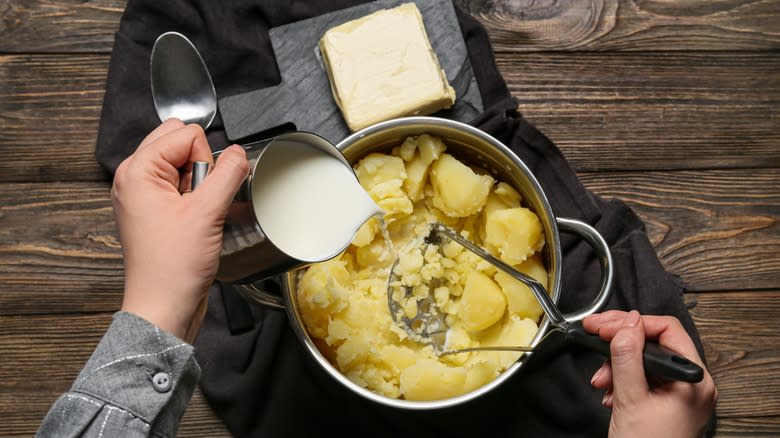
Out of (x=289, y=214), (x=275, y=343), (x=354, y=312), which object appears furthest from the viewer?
(x=275, y=343)

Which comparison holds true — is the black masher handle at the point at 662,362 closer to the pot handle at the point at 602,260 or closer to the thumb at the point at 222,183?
the pot handle at the point at 602,260

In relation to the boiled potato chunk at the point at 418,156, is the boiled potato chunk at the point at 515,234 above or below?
below

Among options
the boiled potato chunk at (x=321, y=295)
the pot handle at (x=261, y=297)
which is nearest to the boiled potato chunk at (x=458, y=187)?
the boiled potato chunk at (x=321, y=295)

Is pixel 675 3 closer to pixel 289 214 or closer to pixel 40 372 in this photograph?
pixel 289 214

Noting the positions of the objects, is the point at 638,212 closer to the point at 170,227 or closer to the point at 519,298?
the point at 519,298

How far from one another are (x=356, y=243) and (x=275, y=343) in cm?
27

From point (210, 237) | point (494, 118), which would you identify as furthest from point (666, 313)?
point (210, 237)

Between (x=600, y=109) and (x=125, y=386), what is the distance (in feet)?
3.40

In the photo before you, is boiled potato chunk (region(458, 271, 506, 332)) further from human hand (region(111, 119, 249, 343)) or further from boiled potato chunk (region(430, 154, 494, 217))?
human hand (region(111, 119, 249, 343))

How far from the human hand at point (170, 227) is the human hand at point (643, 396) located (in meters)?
0.54

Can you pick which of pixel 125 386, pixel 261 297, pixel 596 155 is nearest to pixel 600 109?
pixel 596 155

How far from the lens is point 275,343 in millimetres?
1194

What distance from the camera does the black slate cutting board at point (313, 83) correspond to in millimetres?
1268

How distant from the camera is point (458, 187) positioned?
1.10m
